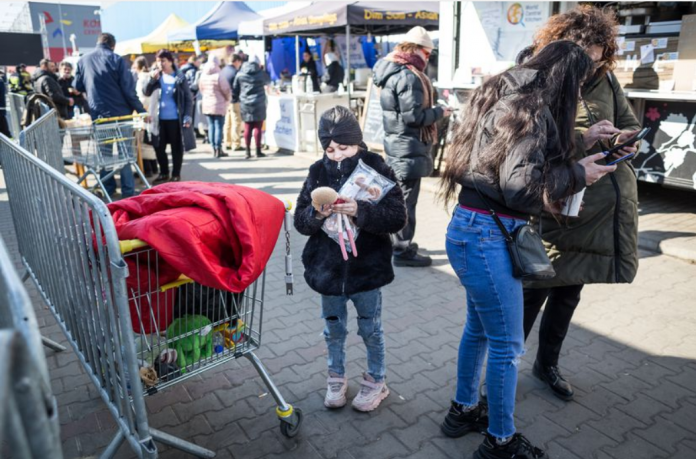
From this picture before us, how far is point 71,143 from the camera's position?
7.09 meters

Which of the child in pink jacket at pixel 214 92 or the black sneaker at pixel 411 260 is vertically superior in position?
the child in pink jacket at pixel 214 92

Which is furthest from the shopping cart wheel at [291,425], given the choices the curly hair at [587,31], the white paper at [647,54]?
the white paper at [647,54]

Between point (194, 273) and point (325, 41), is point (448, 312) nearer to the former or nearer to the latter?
point (194, 273)

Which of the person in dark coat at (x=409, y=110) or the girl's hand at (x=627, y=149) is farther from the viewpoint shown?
the person in dark coat at (x=409, y=110)

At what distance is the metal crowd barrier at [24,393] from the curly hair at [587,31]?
2527 mm

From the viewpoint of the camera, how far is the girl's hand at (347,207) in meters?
2.67

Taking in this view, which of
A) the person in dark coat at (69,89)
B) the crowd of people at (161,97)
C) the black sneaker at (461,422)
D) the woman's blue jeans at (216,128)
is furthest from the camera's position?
the person in dark coat at (69,89)

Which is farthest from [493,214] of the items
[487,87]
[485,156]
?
[487,87]

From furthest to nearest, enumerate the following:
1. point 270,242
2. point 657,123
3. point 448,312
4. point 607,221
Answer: point 657,123
point 448,312
point 607,221
point 270,242

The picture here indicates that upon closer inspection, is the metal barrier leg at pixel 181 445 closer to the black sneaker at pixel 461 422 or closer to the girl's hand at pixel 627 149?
the black sneaker at pixel 461 422

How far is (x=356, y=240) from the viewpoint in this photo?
9.41 ft

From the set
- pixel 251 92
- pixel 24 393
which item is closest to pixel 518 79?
pixel 24 393

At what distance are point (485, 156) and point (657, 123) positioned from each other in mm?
5097

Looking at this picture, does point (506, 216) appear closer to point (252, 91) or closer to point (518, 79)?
point (518, 79)
